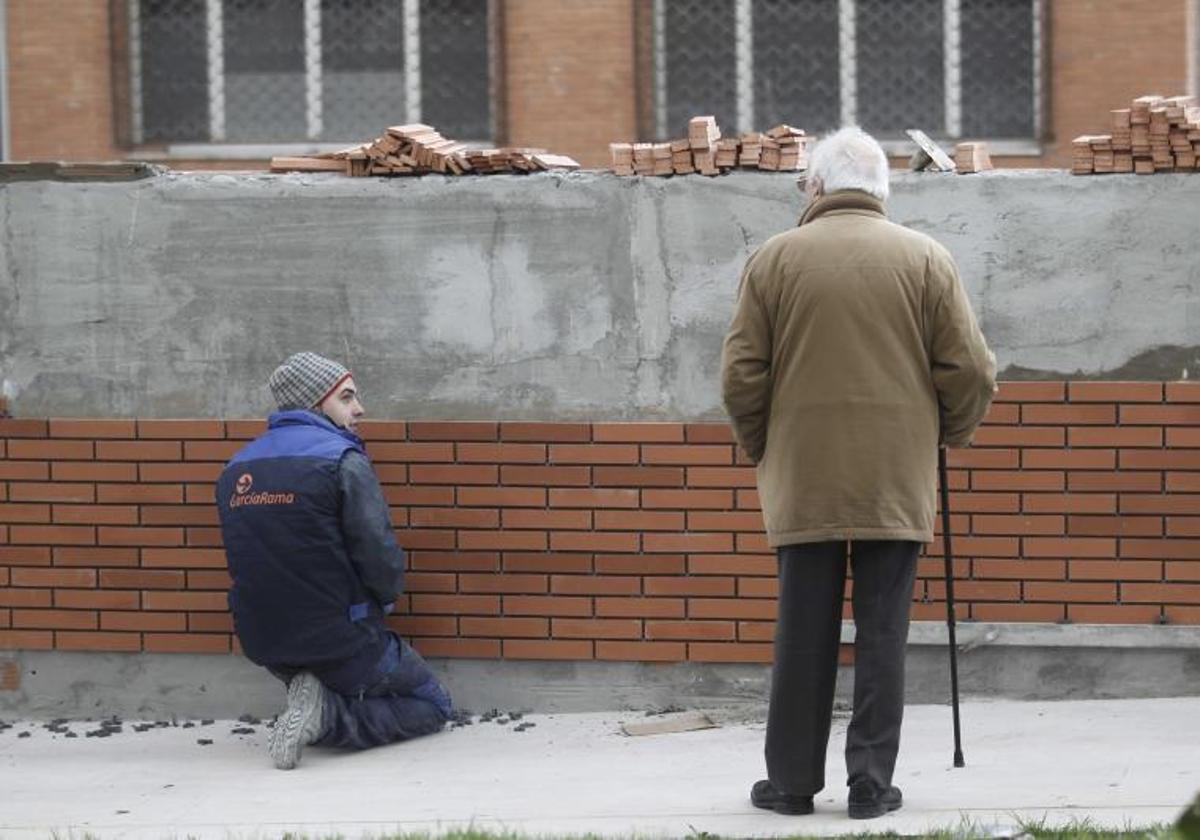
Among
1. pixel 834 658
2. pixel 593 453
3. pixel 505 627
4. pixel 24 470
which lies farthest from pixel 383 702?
pixel 834 658

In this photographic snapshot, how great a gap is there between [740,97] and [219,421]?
6940 mm

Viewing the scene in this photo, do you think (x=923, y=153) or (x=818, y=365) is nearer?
(x=818, y=365)

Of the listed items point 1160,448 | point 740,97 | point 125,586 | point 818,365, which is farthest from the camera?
point 740,97

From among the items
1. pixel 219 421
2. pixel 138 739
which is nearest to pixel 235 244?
pixel 219 421

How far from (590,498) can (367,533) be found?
833mm

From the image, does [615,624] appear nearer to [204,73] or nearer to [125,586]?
[125,586]

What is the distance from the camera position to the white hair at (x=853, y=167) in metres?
5.83

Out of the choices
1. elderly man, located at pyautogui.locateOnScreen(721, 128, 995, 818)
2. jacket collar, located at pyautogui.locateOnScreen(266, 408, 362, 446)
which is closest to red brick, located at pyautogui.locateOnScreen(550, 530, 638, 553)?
jacket collar, located at pyautogui.locateOnScreen(266, 408, 362, 446)

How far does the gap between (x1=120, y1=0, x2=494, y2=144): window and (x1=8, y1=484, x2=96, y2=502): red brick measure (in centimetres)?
662

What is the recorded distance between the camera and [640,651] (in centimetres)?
730

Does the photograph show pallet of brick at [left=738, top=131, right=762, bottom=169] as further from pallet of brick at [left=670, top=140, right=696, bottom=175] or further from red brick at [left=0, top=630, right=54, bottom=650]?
red brick at [left=0, top=630, right=54, bottom=650]

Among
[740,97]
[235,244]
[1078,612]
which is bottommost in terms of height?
[1078,612]

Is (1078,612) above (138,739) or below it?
above

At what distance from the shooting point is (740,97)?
13734 millimetres
